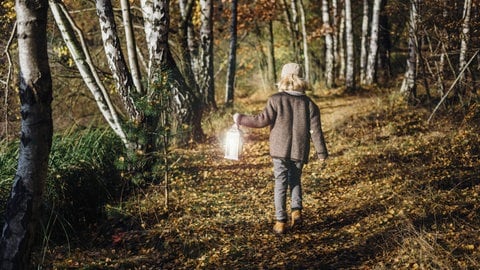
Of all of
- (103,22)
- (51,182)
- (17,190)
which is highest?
(103,22)

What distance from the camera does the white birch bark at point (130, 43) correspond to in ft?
22.4

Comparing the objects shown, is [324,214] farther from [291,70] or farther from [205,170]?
[205,170]

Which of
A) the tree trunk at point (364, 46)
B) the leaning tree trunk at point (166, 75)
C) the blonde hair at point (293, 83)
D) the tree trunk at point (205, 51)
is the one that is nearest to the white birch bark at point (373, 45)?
the tree trunk at point (364, 46)

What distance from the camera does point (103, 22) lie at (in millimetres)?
6824

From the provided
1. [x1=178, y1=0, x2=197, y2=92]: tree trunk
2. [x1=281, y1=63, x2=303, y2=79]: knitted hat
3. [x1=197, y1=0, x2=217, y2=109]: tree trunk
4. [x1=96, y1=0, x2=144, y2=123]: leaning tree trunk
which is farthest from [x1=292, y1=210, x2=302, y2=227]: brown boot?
[x1=197, y1=0, x2=217, y2=109]: tree trunk

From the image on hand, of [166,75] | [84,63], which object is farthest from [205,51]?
[166,75]

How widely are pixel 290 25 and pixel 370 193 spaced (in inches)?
524

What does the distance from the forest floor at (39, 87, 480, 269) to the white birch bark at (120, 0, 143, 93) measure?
1.73 metres

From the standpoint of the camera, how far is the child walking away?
18.0 ft

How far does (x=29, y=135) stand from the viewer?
3.80 m

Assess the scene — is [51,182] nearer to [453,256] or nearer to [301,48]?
[453,256]

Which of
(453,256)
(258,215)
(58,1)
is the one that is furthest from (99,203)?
(453,256)

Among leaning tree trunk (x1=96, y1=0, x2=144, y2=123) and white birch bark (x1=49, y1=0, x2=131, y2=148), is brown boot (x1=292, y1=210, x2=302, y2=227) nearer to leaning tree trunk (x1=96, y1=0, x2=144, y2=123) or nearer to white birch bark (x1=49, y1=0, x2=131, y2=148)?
leaning tree trunk (x1=96, y1=0, x2=144, y2=123)

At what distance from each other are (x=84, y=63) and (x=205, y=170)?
9.11ft
